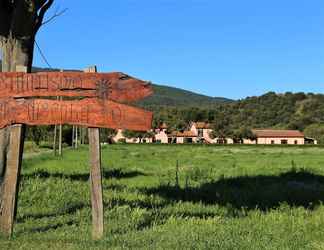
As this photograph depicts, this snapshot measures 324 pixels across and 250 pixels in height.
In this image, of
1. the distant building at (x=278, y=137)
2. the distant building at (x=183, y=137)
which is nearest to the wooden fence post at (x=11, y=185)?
the distant building at (x=278, y=137)

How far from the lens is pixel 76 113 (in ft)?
25.2

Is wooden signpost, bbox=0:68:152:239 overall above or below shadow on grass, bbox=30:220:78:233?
above

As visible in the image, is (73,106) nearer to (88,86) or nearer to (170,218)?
(88,86)

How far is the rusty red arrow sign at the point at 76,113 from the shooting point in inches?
302

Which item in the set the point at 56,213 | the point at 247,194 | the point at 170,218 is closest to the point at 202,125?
the point at 247,194

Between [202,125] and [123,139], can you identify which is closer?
[123,139]

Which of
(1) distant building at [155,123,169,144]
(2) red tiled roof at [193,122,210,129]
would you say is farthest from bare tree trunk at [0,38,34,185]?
(2) red tiled roof at [193,122,210,129]

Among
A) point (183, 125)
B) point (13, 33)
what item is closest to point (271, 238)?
point (13, 33)

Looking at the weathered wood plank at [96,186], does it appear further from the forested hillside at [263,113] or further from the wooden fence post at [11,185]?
the forested hillside at [263,113]

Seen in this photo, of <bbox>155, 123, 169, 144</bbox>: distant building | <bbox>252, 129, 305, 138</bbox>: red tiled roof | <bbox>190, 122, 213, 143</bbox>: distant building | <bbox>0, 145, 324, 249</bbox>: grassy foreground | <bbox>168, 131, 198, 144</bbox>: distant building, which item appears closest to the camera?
<bbox>0, 145, 324, 249</bbox>: grassy foreground

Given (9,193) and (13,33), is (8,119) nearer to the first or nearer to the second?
(9,193)

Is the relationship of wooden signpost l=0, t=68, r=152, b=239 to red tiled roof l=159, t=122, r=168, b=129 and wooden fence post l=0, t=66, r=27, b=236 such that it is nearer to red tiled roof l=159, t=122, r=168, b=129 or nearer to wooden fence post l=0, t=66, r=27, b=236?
wooden fence post l=0, t=66, r=27, b=236

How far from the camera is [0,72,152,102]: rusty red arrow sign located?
7633mm

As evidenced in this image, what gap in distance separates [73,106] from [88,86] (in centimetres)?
A: 34
